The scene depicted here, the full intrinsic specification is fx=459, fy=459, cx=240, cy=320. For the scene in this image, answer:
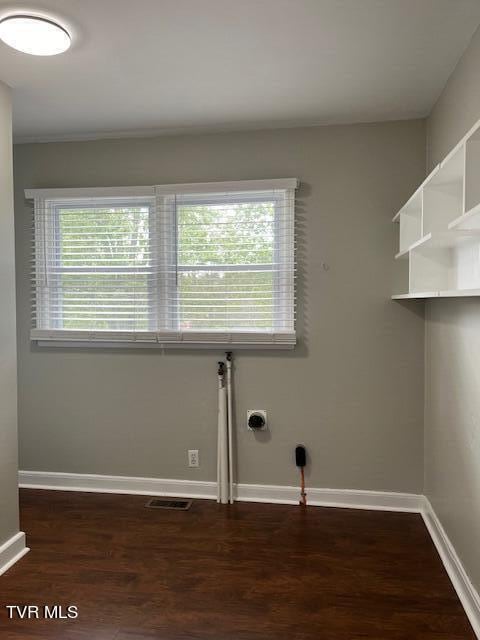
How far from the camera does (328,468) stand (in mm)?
3094

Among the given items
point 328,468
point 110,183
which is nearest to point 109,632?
point 328,468

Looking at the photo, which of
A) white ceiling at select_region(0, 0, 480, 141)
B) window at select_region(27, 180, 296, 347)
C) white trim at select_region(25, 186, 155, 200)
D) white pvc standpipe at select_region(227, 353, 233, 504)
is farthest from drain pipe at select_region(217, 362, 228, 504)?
white ceiling at select_region(0, 0, 480, 141)

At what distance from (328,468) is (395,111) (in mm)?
2323

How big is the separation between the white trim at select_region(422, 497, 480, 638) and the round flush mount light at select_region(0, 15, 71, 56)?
9.72ft

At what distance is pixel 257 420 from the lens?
312 cm

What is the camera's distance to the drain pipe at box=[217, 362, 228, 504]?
3127 mm

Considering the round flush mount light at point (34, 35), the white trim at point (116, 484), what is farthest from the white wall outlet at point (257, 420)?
the round flush mount light at point (34, 35)

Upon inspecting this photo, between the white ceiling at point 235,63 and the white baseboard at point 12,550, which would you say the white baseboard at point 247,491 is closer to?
the white baseboard at point 12,550

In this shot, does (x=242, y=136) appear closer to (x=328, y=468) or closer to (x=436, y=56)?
(x=436, y=56)

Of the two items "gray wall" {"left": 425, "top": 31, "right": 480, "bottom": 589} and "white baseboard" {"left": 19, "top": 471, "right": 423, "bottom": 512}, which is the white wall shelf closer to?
"gray wall" {"left": 425, "top": 31, "right": 480, "bottom": 589}

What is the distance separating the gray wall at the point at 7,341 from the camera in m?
2.38

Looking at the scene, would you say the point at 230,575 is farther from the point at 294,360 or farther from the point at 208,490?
the point at 294,360

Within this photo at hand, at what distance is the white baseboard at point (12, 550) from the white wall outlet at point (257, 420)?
4.88 feet

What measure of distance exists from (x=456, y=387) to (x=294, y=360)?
1.08m
